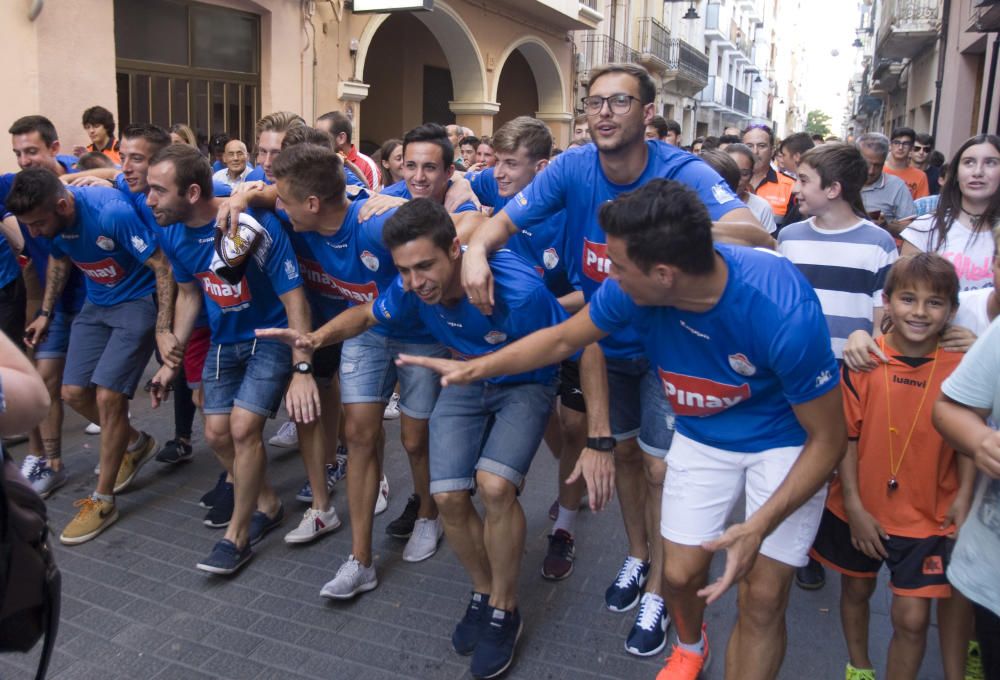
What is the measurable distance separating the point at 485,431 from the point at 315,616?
1100mm

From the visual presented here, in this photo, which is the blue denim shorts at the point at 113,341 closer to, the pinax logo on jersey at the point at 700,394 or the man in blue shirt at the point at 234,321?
the man in blue shirt at the point at 234,321

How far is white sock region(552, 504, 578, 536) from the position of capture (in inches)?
163

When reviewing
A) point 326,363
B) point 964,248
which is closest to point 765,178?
point 964,248

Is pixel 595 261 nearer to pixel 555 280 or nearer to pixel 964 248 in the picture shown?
pixel 555 280

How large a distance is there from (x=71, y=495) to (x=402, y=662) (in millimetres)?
2610

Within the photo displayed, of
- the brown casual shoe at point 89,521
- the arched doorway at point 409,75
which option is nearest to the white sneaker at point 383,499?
the brown casual shoe at point 89,521

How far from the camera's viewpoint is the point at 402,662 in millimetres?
3311

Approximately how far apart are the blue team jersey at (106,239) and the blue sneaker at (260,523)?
1.45m

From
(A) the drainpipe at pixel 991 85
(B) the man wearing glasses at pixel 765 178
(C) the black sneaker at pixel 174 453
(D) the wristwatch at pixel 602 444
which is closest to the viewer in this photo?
(D) the wristwatch at pixel 602 444

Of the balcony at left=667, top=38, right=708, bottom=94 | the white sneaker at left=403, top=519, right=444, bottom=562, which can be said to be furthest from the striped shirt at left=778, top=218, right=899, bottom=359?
the balcony at left=667, top=38, right=708, bottom=94

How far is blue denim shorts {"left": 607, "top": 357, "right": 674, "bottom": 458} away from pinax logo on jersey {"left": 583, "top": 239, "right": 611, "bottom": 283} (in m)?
0.39

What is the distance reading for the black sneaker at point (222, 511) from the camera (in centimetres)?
447

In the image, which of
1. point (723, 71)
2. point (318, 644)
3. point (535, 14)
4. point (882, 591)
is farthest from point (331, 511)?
point (723, 71)

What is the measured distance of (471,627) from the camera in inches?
133
